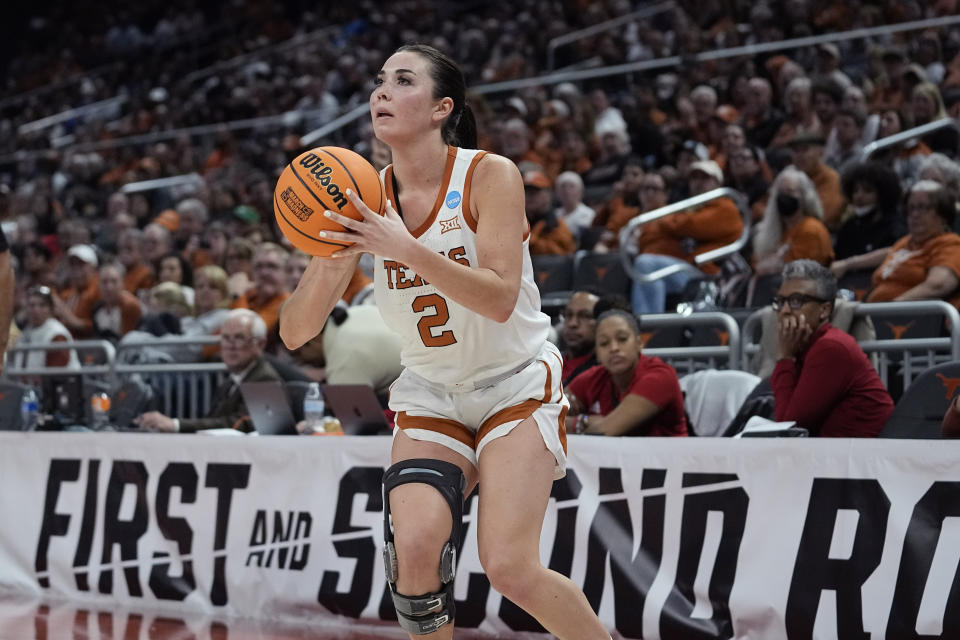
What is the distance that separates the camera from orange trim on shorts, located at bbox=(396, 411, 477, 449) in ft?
10.7

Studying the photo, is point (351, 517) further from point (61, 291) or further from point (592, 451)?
point (61, 291)

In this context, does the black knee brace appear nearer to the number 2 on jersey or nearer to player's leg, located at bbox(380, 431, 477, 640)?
player's leg, located at bbox(380, 431, 477, 640)

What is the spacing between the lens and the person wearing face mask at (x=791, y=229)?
7.63 meters

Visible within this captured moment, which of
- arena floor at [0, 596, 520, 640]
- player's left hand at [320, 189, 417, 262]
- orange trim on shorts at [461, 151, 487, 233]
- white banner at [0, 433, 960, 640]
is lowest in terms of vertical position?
arena floor at [0, 596, 520, 640]

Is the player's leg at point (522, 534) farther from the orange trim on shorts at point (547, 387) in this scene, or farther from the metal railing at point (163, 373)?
the metal railing at point (163, 373)

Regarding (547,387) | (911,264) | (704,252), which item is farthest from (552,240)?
(547,387)

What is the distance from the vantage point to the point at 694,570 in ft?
15.3

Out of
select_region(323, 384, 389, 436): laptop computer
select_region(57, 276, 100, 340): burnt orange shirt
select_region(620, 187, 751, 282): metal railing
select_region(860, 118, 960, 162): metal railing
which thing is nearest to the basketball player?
select_region(323, 384, 389, 436): laptop computer

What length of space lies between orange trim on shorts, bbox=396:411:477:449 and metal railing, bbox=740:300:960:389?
10.5 feet

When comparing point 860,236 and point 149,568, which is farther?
point 860,236

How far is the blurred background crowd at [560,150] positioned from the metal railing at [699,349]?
97cm

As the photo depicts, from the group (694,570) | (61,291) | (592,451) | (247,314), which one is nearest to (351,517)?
(592,451)

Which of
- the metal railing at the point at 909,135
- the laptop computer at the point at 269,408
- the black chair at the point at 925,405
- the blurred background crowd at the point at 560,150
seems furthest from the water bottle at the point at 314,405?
the metal railing at the point at 909,135

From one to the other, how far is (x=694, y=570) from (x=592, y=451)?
63 centimetres
